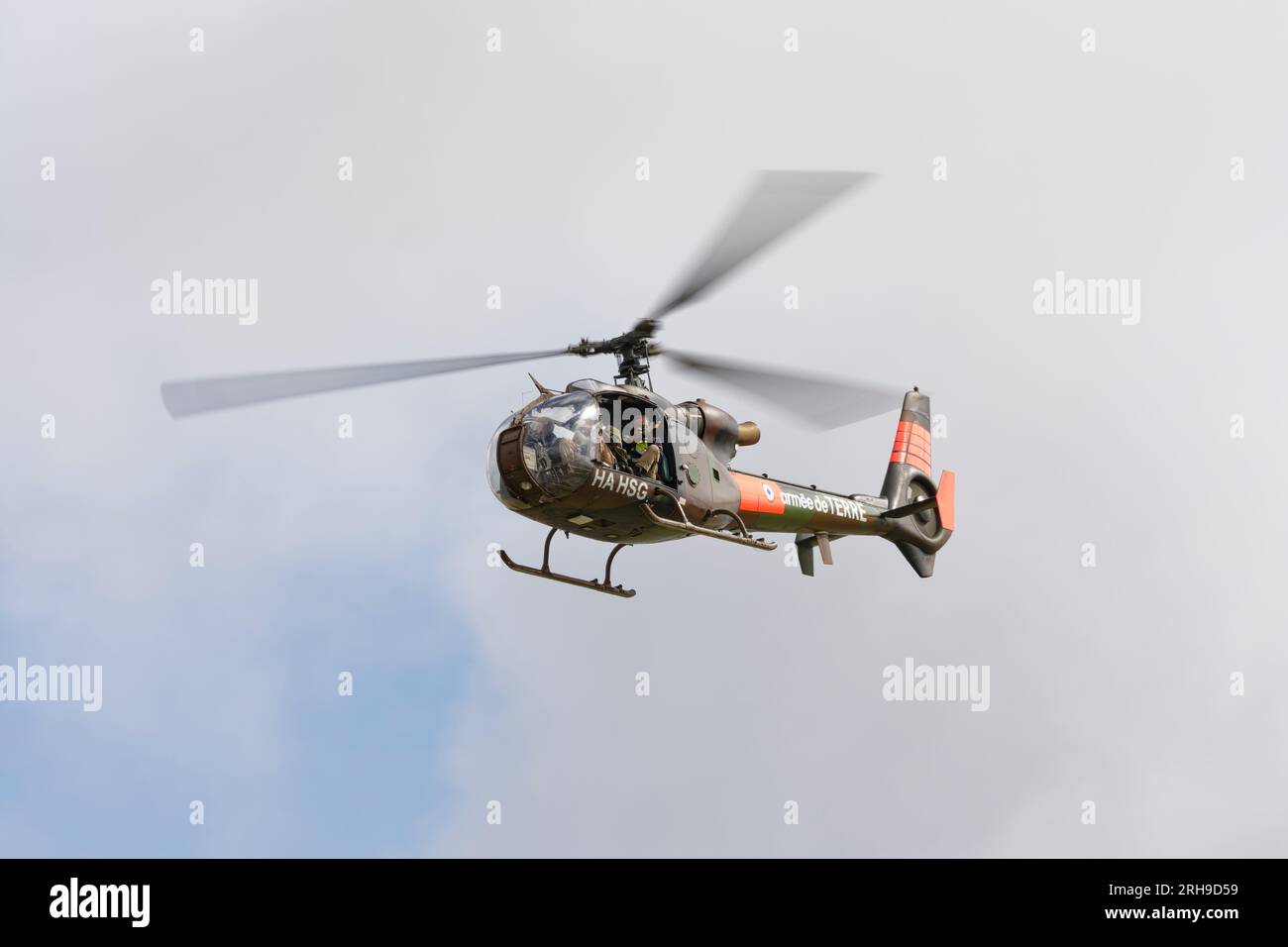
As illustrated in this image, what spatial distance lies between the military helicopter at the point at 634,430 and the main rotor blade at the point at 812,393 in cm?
2

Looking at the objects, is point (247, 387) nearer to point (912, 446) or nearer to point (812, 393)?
point (812, 393)

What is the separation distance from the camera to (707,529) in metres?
21.7

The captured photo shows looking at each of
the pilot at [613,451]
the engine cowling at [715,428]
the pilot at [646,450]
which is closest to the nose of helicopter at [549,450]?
the pilot at [613,451]

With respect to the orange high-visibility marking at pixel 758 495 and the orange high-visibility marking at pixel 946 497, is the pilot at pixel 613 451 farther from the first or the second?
the orange high-visibility marking at pixel 946 497

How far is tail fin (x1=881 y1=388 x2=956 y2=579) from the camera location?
29.3 metres

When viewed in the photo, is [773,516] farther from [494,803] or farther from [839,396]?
[494,803]

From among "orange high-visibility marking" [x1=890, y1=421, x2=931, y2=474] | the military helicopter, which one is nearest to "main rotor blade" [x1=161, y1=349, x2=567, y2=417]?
the military helicopter

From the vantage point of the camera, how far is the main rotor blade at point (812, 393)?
20750mm

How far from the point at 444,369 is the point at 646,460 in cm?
335

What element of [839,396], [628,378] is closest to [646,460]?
[628,378]

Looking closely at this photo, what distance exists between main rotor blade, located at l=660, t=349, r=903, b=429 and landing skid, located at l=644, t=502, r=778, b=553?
213 centimetres

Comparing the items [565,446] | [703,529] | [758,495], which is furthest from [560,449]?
[758,495]

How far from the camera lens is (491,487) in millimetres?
21125
